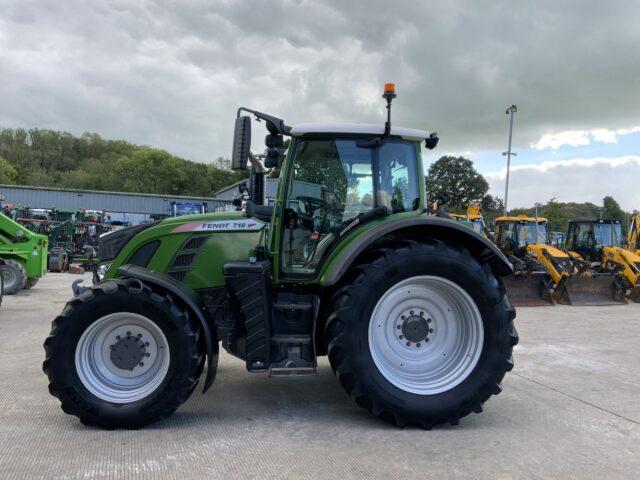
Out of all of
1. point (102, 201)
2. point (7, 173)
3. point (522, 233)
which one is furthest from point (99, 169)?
point (522, 233)

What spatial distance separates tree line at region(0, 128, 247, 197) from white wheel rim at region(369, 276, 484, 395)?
55.2 metres

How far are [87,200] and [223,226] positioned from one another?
3321 cm

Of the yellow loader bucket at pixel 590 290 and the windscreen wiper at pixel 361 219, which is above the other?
the windscreen wiper at pixel 361 219

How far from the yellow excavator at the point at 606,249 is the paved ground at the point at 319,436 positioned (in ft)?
28.4

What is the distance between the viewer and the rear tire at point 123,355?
3.41 metres

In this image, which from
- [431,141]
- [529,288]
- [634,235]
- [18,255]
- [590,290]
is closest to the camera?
[431,141]

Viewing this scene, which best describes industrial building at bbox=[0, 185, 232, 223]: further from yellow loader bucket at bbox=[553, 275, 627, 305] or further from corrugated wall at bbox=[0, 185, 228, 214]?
yellow loader bucket at bbox=[553, 275, 627, 305]

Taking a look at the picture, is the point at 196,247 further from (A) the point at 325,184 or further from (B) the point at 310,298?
(A) the point at 325,184

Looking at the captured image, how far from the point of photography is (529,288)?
36.7 ft

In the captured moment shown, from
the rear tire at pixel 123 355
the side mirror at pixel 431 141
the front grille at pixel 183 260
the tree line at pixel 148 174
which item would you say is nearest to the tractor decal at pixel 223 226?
the front grille at pixel 183 260

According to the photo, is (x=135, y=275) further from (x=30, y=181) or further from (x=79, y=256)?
(x=30, y=181)

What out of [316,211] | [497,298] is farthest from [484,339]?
[316,211]

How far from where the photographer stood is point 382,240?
3812 mm

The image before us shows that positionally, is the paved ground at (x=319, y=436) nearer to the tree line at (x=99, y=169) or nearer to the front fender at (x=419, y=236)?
the front fender at (x=419, y=236)
